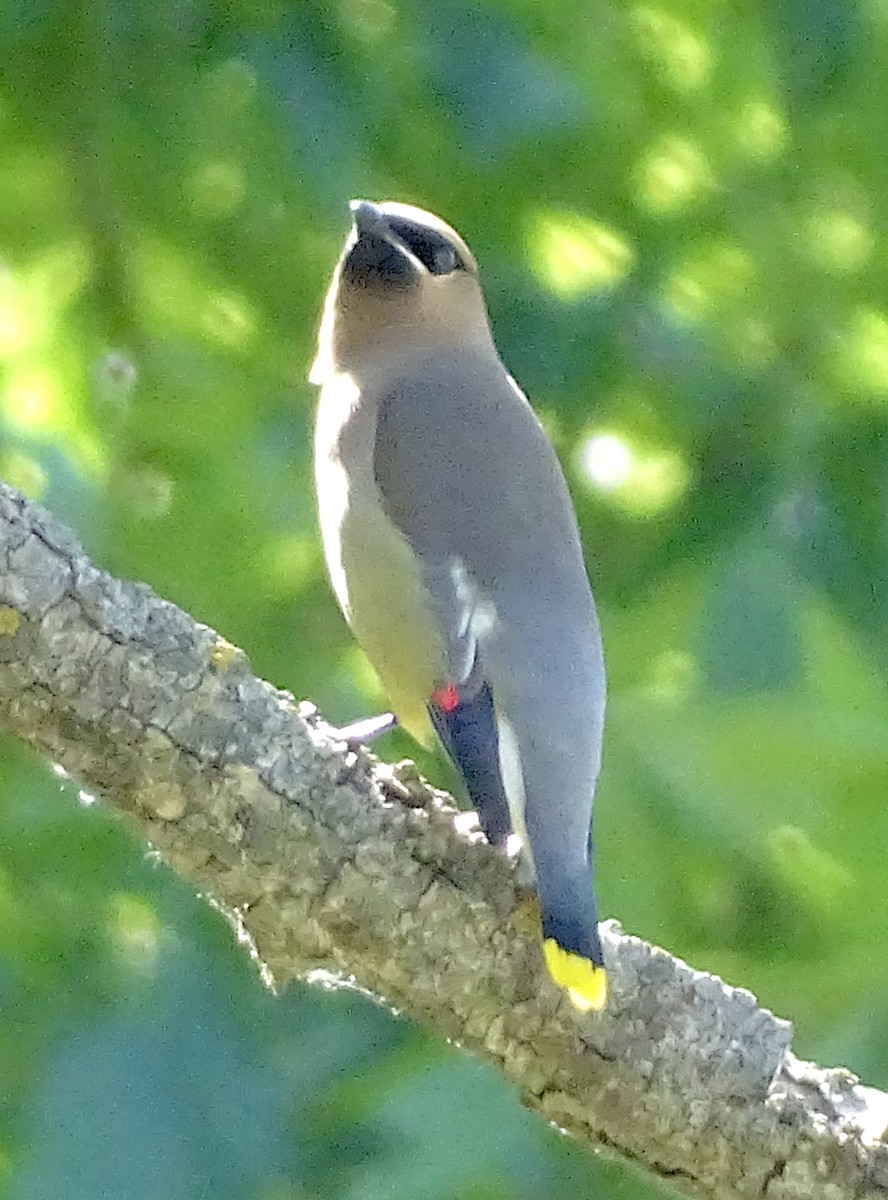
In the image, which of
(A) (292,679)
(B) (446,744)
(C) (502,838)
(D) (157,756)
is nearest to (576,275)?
(A) (292,679)

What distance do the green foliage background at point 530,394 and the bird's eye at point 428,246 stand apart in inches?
2.9

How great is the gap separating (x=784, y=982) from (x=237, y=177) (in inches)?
58.9

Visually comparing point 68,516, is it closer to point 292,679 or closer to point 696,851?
point 292,679

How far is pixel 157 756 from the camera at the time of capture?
233 centimetres

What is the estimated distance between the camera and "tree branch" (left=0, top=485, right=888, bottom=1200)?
90.4 inches

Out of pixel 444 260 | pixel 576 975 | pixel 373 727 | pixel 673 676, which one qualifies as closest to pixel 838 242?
pixel 444 260

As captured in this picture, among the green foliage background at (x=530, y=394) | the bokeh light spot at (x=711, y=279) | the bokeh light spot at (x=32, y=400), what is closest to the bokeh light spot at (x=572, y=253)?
the green foliage background at (x=530, y=394)

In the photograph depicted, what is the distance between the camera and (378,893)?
2.46 m

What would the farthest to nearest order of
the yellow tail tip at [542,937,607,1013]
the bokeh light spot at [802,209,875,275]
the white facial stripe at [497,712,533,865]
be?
the bokeh light spot at [802,209,875,275] < the white facial stripe at [497,712,533,865] < the yellow tail tip at [542,937,607,1013]

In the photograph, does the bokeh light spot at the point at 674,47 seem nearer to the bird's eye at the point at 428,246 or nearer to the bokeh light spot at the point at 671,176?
the bokeh light spot at the point at 671,176

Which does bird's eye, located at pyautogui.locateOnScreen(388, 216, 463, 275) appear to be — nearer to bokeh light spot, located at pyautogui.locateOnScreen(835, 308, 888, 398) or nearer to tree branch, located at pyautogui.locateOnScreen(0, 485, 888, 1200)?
bokeh light spot, located at pyautogui.locateOnScreen(835, 308, 888, 398)

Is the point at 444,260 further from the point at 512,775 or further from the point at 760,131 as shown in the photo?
the point at 512,775

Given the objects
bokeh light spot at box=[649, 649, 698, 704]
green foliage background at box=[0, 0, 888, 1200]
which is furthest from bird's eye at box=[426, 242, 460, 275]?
bokeh light spot at box=[649, 649, 698, 704]

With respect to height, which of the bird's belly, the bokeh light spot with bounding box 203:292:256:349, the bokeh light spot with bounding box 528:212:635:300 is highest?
the bokeh light spot with bounding box 528:212:635:300
